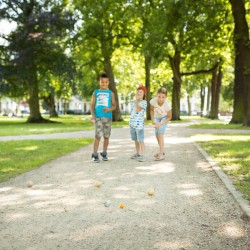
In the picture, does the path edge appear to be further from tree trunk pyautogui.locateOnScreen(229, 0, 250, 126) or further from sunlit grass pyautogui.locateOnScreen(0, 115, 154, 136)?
sunlit grass pyautogui.locateOnScreen(0, 115, 154, 136)

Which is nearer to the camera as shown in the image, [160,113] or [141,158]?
[141,158]

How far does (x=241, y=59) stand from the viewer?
20.1 meters

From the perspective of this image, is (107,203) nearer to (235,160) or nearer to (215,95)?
(235,160)

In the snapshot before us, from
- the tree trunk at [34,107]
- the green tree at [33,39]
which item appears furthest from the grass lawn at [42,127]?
the green tree at [33,39]

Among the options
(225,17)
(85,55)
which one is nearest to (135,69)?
(85,55)

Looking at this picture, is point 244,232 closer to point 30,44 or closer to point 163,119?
point 163,119

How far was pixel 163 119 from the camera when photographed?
8.65m

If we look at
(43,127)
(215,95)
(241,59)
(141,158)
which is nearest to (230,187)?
(141,158)

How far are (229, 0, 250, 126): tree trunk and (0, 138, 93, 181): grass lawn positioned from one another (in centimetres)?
954

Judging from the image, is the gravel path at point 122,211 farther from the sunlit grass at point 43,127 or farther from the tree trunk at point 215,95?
the tree trunk at point 215,95

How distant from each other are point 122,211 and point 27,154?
5.81 m

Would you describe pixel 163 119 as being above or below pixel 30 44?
below

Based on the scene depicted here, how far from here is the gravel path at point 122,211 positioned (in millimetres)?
3531

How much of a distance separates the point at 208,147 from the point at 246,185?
16.2 ft
